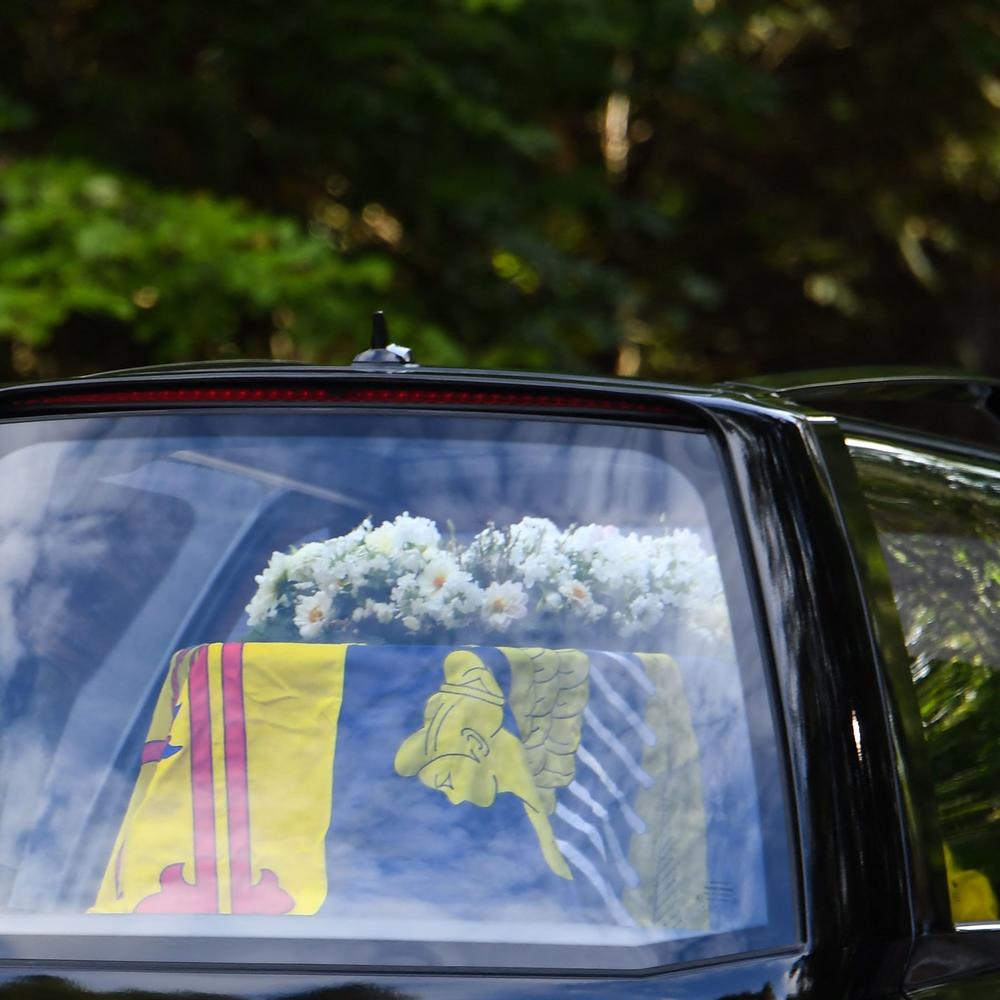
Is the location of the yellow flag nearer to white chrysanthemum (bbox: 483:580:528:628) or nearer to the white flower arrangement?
the white flower arrangement

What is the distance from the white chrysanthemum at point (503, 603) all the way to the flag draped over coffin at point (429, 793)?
5 cm

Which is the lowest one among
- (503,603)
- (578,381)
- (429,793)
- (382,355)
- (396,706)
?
(429,793)

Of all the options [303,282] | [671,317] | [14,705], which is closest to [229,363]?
[14,705]

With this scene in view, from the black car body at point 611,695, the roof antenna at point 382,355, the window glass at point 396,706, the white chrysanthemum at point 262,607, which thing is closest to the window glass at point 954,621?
the black car body at point 611,695

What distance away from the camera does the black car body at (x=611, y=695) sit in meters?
1.50

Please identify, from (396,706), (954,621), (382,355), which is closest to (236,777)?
(396,706)

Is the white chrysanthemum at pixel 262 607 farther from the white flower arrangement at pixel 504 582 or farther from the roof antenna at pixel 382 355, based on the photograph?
the roof antenna at pixel 382 355

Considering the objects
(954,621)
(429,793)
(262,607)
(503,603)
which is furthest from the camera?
(954,621)

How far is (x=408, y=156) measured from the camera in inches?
305

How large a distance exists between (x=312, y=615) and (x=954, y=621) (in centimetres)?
88

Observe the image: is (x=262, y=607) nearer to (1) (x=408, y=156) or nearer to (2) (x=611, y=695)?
(2) (x=611, y=695)

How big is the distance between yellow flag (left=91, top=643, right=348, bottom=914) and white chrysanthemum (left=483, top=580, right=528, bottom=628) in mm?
174

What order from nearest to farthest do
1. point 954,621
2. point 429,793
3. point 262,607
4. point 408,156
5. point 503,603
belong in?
point 429,793
point 503,603
point 262,607
point 954,621
point 408,156

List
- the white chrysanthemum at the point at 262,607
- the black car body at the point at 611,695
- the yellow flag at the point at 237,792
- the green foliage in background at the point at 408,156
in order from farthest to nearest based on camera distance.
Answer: the green foliage in background at the point at 408,156, the white chrysanthemum at the point at 262,607, the yellow flag at the point at 237,792, the black car body at the point at 611,695
